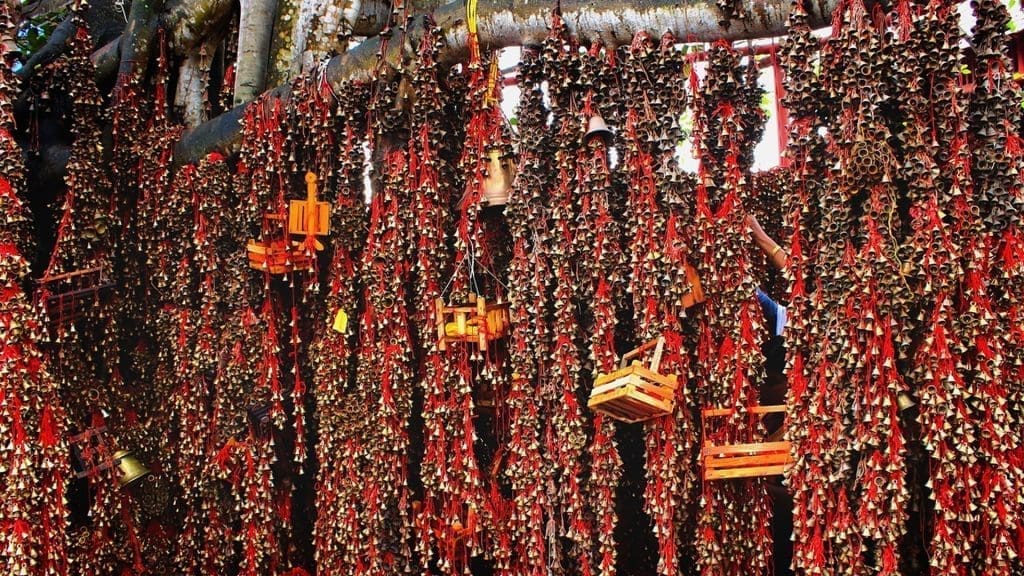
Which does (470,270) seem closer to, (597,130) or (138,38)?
(597,130)

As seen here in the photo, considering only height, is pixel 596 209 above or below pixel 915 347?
above

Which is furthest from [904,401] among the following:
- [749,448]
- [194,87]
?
[194,87]

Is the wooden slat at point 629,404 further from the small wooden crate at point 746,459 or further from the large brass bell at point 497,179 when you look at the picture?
the large brass bell at point 497,179

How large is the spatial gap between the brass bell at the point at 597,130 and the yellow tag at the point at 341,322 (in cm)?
148

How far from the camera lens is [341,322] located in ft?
17.0

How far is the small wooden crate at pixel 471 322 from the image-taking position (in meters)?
4.77

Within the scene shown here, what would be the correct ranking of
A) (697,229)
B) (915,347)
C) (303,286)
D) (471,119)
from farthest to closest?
(303,286), (471,119), (697,229), (915,347)

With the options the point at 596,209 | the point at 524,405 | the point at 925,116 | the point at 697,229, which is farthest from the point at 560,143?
the point at 925,116

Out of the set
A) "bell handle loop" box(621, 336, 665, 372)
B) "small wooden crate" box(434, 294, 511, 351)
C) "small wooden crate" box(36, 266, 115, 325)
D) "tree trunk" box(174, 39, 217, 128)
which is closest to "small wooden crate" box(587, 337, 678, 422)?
"bell handle loop" box(621, 336, 665, 372)

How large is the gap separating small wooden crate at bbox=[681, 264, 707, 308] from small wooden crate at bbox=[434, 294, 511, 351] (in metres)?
0.89

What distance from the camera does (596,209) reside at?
4.52m

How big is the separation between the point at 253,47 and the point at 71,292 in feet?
5.95

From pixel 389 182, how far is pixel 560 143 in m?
0.88

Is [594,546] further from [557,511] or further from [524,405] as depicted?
[524,405]
